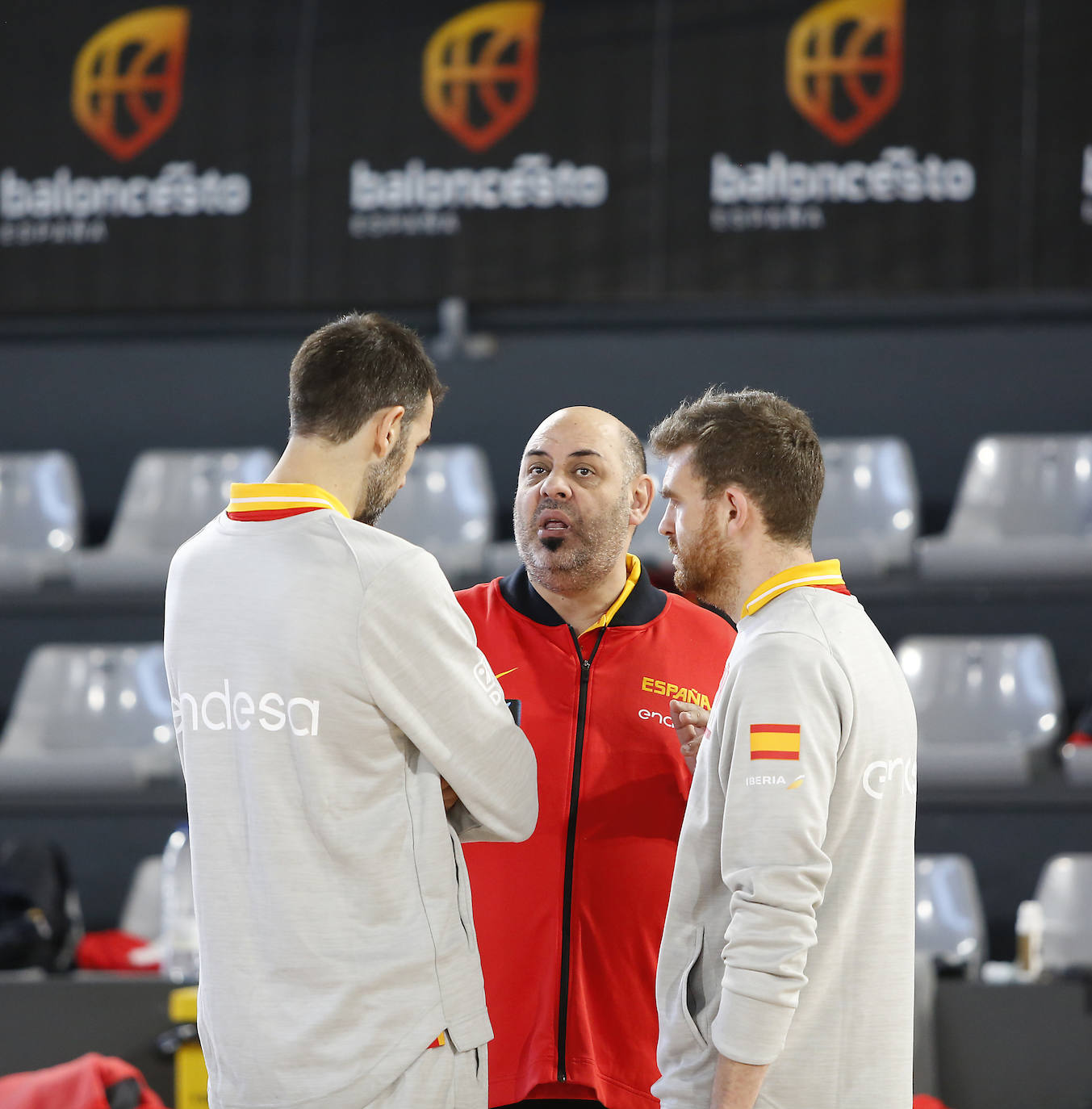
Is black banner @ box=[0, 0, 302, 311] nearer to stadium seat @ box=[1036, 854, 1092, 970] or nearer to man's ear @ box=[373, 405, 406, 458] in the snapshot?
stadium seat @ box=[1036, 854, 1092, 970]

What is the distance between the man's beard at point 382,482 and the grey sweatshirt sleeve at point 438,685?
14cm

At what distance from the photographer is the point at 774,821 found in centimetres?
165

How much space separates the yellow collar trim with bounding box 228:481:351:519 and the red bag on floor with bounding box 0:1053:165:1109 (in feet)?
6.13

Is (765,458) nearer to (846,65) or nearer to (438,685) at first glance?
(438,685)

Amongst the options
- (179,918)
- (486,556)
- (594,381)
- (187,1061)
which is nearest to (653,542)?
(486,556)

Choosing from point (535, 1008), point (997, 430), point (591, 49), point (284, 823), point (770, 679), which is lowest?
point (535, 1008)

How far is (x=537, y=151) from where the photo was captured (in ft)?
17.9

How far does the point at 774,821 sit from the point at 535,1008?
78 centimetres

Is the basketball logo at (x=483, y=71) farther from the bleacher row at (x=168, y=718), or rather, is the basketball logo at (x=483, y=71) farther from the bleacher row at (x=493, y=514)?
the bleacher row at (x=168, y=718)

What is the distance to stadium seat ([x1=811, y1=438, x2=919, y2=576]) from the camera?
17.0ft

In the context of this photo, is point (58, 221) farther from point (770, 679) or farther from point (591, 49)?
point (770, 679)

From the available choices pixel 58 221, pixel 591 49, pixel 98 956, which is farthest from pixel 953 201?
pixel 98 956

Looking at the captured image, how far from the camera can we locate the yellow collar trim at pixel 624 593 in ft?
8.07

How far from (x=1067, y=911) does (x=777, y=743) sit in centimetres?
308
